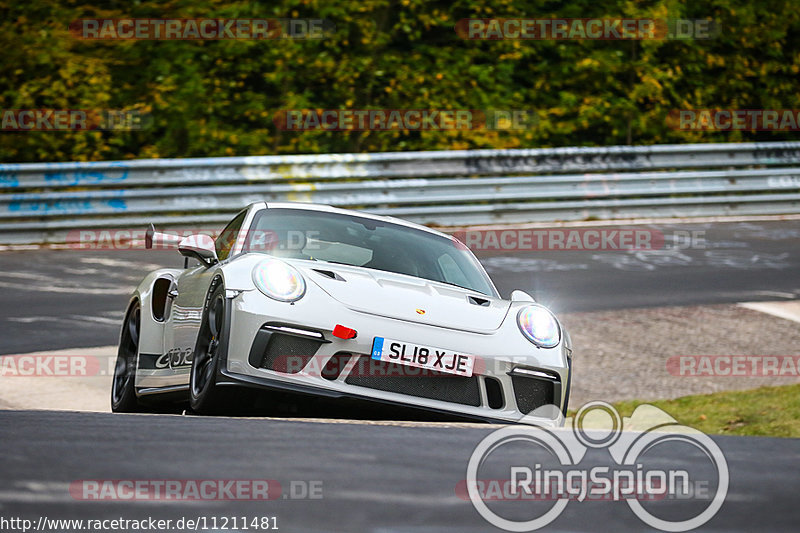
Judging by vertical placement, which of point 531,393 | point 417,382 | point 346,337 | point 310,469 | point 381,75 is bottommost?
point 531,393

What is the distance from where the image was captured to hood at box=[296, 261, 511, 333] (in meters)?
5.29

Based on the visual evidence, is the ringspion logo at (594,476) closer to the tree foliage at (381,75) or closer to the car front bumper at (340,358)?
the car front bumper at (340,358)

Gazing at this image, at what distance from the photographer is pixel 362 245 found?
21.2 ft

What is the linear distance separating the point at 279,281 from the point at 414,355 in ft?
2.32

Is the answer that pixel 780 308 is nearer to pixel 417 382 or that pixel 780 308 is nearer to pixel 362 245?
pixel 362 245

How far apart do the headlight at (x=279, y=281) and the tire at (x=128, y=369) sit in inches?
64.0

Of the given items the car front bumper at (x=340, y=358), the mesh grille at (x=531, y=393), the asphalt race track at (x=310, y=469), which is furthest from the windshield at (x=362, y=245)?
the asphalt race track at (x=310, y=469)

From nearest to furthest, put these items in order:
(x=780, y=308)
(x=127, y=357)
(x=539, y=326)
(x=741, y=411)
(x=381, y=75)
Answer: (x=539, y=326), (x=127, y=357), (x=741, y=411), (x=780, y=308), (x=381, y=75)

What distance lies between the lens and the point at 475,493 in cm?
301

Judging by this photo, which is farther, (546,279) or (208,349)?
(546,279)

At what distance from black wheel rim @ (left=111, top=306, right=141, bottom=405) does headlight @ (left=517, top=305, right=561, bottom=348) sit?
2373 mm

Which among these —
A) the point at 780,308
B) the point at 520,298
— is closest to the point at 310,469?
the point at 520,298

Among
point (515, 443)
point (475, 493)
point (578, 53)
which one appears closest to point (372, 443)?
point (515, 443)

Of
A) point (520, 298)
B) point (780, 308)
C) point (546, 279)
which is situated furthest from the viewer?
Result: point (546, 279)
